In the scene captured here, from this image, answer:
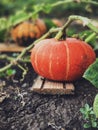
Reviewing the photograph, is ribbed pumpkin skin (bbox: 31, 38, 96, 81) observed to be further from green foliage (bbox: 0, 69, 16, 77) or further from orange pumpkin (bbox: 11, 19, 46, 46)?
orange pumpkin (bbox: 11, 19, 46, 46)

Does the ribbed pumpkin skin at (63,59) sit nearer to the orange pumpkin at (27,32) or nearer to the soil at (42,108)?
the soil at (42,108)

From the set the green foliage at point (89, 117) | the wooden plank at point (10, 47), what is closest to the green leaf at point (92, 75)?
the green foliage at point (89, 117)

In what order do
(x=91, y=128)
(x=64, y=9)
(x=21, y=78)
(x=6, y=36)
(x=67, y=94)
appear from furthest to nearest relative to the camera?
(x=64, y=9), (x=6, y=36), (x=21, y=78), (x=67, y=94), (x=91, y=128)

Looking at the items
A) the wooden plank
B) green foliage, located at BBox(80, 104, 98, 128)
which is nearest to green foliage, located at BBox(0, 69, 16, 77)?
the wooden plank

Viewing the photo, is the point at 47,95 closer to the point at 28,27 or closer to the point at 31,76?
the point at 31,76

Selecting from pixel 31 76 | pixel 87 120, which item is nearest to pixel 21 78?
pixel 31 76

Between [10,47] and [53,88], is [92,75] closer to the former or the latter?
[53,88]

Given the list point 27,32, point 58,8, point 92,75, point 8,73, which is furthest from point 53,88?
point 58,8
